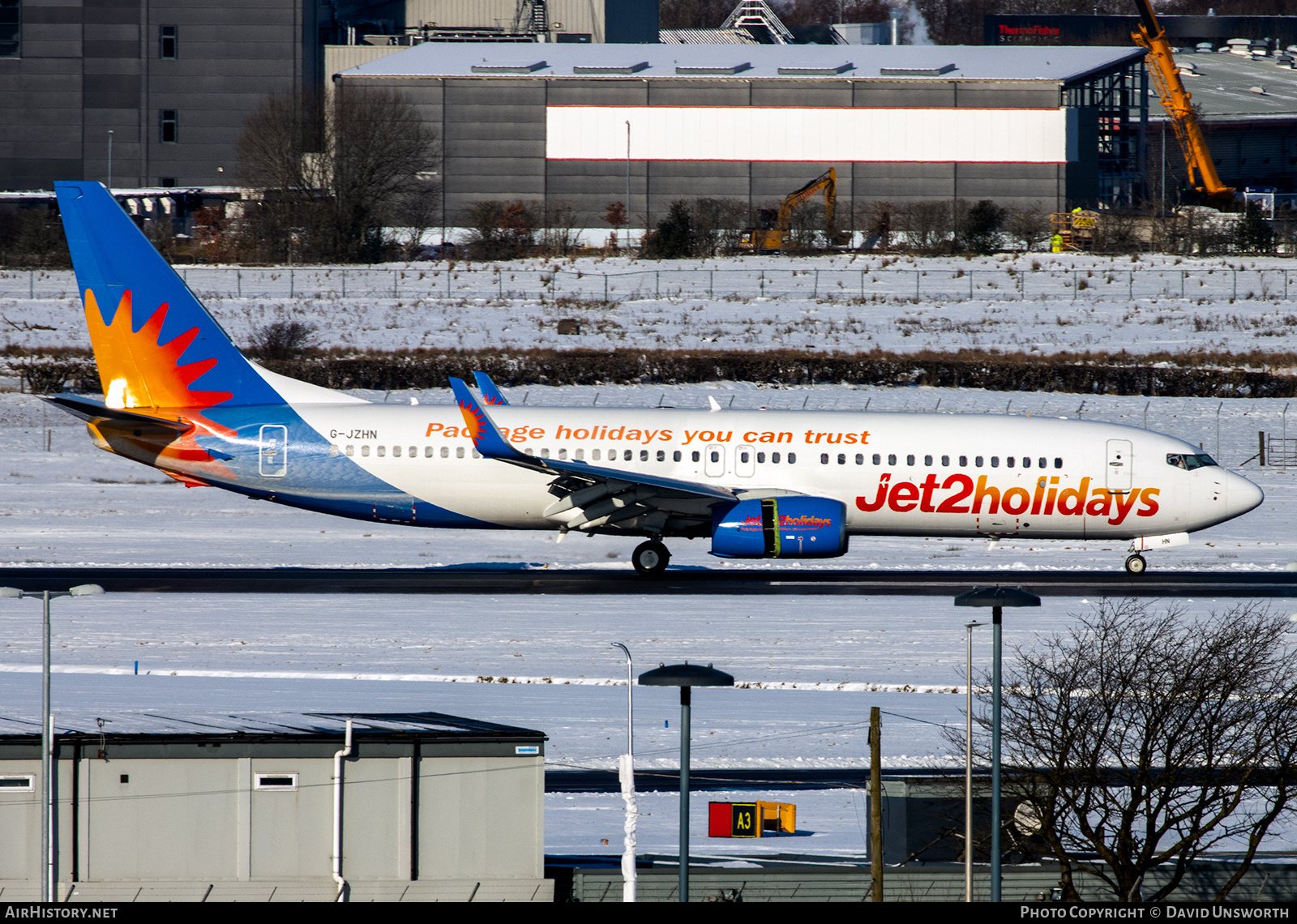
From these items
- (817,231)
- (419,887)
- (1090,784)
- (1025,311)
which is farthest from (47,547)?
(817,231)

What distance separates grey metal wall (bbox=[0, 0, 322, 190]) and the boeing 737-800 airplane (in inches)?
2688

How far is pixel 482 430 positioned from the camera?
105ft

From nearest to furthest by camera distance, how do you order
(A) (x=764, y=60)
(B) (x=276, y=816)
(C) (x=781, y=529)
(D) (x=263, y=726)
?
(B) (x=276, y=816) → (D) (x=263, y=726) → (C) (x=781, y=529) → (A) (x=764, y=60)

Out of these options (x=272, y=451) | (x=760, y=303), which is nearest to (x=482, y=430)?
(x=272, y=451)

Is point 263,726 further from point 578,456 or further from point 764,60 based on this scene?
point 764,60

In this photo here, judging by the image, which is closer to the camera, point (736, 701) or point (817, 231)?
point (736, 701)

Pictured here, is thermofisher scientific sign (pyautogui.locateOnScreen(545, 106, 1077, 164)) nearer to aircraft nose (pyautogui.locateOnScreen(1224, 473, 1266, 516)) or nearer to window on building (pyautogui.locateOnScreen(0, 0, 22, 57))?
window on building (pyautogui.locateOnScreen(0, 0, 22, 57))

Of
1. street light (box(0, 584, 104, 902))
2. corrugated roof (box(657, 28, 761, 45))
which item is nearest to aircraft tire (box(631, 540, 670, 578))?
street light (box(0, 584, 104, 902))

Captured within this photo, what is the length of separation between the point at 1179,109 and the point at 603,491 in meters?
92.9

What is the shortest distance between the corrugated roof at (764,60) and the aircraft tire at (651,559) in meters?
63.9

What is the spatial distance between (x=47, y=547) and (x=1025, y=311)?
4645cm

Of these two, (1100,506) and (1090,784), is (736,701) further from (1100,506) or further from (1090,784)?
(1100,506)

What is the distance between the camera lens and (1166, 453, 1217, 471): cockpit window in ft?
113

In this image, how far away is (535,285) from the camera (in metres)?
75.1
